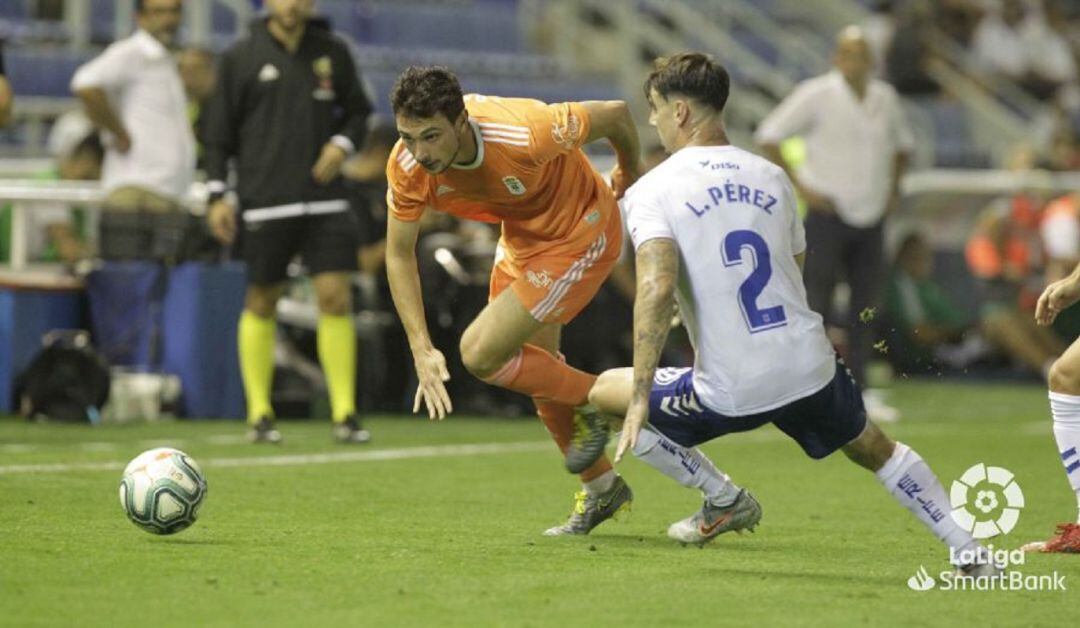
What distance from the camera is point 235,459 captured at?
9922 millimetres

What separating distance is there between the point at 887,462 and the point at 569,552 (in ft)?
3.70

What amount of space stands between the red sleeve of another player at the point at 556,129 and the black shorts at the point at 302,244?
12.4 feet

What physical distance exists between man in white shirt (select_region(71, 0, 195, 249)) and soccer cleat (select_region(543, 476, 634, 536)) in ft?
20.0

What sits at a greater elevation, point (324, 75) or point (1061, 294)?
point (1061, 294)

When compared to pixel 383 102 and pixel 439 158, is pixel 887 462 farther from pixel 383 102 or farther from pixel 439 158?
pixel 383 102

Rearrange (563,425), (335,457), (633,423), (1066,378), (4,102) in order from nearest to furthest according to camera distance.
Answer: (633,423)
(1066,378)
(563,425)
(4,102)
(335,457)

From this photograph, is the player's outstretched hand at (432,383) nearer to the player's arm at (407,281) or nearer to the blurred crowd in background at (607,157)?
the player's arm at (407,281)

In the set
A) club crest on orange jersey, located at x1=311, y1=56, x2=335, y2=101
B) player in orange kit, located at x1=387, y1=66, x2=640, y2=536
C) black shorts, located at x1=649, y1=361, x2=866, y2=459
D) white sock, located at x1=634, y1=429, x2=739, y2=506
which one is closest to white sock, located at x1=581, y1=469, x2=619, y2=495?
player in orange kit, located at x1=387, y1=66, x2=640, y2=536

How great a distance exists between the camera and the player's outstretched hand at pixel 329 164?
10.8 meters

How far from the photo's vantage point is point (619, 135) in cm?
748

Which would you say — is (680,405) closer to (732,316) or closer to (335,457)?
(732,316)

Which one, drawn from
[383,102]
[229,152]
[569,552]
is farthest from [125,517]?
[383,102]

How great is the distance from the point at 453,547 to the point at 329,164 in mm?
4405

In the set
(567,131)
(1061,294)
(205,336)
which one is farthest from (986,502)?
(205,336)
